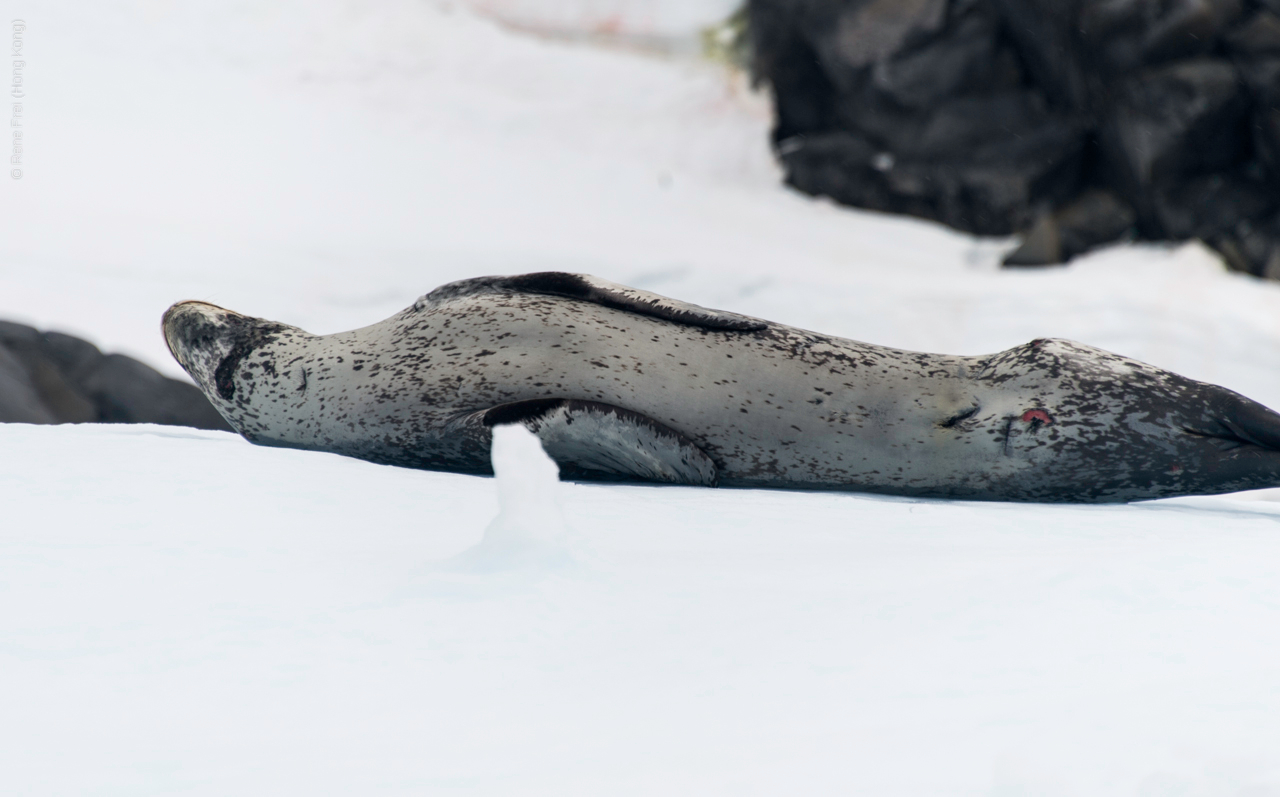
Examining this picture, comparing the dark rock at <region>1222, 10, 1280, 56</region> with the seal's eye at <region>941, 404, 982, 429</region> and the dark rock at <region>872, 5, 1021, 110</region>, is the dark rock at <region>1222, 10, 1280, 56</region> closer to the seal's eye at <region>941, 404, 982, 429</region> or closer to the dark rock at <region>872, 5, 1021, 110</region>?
the dark rock at <region>872, 5, 1021, 110</region>

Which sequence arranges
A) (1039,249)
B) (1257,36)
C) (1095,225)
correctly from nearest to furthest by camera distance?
(1257,36) < (1039,249) < (1095,225)

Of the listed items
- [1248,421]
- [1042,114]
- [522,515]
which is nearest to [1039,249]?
[1042,114]

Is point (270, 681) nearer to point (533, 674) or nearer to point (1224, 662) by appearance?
point (533, 674)

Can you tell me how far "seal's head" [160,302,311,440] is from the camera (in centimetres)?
255

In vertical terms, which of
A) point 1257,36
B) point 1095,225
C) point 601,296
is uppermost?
point 1257,36

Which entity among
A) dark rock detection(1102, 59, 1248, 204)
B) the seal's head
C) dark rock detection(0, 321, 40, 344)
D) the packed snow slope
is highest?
dark rock detection(1102, 59, 1248, 204)

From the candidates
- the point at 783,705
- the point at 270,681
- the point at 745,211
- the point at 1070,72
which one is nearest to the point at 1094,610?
the point at 783,705

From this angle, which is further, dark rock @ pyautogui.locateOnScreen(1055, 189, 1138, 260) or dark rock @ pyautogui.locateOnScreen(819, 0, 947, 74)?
dark rock @ pyautogui.locateOnScreen(819, 0, 947, 74)

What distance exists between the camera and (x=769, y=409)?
2166mm

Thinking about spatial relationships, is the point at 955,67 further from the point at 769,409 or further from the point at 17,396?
the point at 17,396

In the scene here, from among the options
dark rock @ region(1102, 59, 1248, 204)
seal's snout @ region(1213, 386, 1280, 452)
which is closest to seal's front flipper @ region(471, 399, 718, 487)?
seal's snout @ region(1213, 386, 1280, 452)

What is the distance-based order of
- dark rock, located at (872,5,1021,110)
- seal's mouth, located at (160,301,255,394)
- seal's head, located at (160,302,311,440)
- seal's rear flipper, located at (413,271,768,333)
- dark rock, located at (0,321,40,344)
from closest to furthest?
seal's rear flipper, located at (413,271,768,333) < seal's head, located at (160,302,311,440) < seal's mouth, located at (160,301,255,394) < dark rock, located at (0,321,40,344) < dark rock, located at (872,5,1021,110)

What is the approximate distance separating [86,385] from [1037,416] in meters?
3.31

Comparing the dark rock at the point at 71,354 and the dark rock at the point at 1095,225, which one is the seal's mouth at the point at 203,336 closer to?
the dark rock at the point at 71,354
